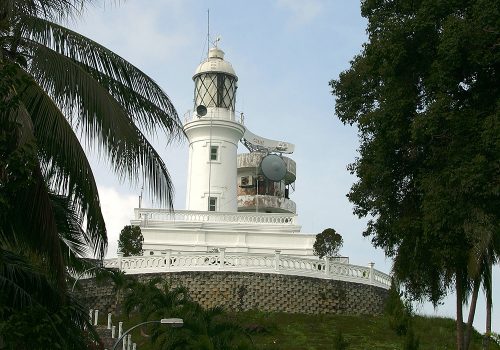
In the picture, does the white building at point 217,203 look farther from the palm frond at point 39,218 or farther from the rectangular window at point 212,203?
the palm frond at point 39,218

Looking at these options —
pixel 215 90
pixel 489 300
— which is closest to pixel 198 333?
pixel 489 300

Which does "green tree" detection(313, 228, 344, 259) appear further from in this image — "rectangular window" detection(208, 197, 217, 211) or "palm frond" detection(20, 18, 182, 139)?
"palm frond" detection(20, 18, 182, 139)

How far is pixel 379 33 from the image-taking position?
19.3 m

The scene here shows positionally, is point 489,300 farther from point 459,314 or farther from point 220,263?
point 220,263

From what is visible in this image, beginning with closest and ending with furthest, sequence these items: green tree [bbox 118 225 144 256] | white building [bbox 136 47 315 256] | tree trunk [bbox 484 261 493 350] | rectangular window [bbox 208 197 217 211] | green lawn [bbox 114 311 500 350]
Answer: tree trunk [bbox 484 261 493 350], green lawn [bbox 114 311 500 350], green tree [bbox 118 225 144 256], white building [bbox 136 47 315 256], rectangular window [bbox 208 197 217 211]

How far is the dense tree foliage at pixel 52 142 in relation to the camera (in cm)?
1171

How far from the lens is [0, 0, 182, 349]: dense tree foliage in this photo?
11711 mm

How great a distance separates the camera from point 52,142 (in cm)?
1235

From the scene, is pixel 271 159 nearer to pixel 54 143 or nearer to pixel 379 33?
pixel 379 33

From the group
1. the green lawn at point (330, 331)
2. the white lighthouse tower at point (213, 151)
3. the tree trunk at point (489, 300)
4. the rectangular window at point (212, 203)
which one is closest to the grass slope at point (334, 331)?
the green lawn at point (330, 331)

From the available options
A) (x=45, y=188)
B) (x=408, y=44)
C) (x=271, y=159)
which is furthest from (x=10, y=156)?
(x=271, y=159)

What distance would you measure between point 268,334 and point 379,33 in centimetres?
1667

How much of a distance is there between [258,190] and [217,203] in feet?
51.7

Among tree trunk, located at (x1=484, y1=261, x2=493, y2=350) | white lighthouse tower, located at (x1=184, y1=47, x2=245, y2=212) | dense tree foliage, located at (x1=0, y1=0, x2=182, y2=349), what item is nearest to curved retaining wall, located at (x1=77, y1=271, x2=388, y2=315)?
white lighthouse tower, located at (x1=184, y1=47, x2=245, y2=212)
